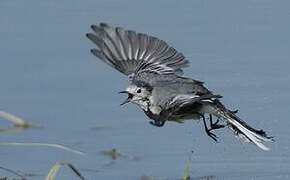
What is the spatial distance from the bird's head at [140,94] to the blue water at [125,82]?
448 mm

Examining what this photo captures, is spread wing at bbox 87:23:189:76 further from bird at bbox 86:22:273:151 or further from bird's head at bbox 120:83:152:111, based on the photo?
bird's head at bbox 120:83:152:111

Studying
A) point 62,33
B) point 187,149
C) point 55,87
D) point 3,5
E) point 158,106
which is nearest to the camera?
point 158,106

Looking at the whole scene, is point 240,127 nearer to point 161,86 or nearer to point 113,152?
point 161,86

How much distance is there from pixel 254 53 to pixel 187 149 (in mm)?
1527

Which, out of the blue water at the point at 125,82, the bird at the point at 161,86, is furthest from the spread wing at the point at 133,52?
the blue water at the point at 125,82

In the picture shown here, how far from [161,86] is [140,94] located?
0.16 m

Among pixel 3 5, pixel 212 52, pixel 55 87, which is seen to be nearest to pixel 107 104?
pixel 55 87

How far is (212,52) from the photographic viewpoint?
33.4 ft

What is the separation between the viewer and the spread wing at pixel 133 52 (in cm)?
918

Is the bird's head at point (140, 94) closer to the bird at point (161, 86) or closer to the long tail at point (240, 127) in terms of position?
the bird at point (161, 86)

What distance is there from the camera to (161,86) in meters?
8.66

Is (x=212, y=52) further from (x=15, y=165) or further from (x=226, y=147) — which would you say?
(x=15, y=165)

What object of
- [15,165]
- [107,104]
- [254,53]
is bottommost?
[15,165]

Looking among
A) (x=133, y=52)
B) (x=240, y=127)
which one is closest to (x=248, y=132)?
(x=240, y=127)
